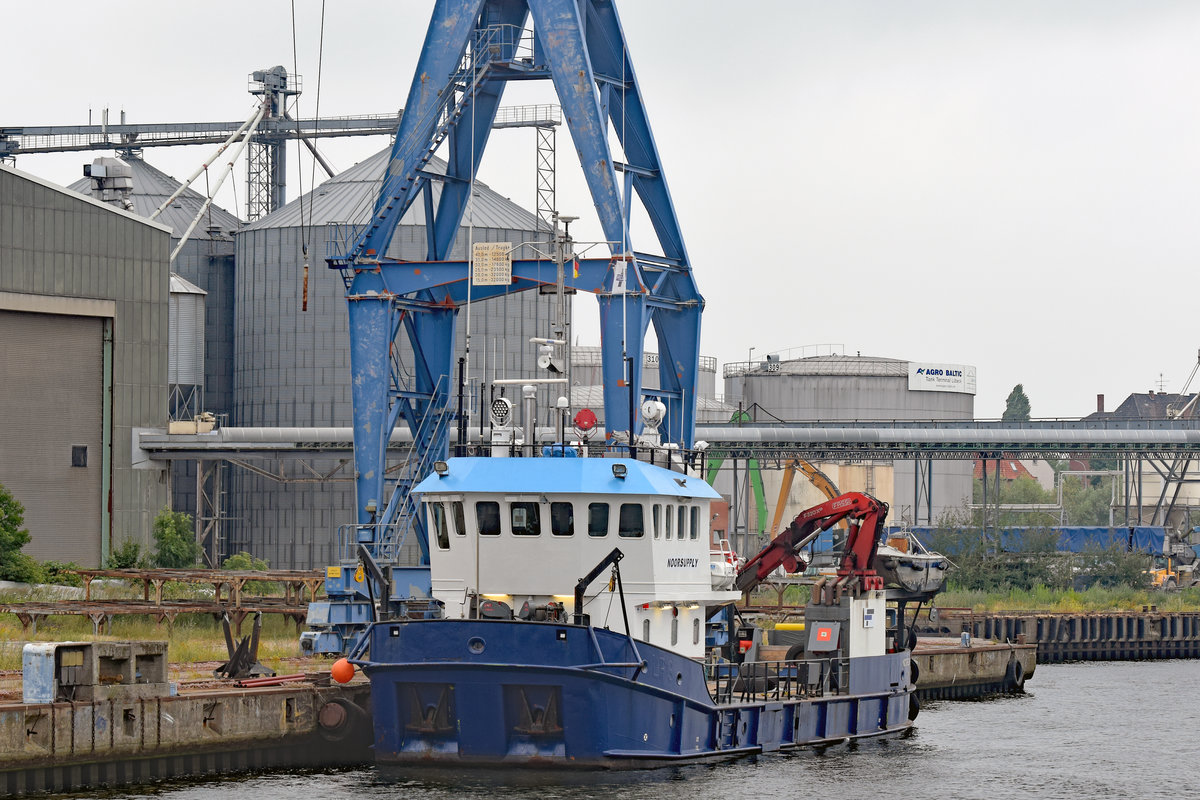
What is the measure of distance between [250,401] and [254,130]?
54.0 ft

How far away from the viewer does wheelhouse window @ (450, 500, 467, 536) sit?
104 ft

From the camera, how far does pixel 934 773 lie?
34.6 m

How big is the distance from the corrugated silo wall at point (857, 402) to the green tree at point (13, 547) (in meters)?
54.2

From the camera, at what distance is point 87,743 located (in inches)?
1156

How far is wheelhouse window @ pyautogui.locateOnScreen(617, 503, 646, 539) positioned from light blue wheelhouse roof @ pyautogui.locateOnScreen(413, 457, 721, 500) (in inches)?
15.5

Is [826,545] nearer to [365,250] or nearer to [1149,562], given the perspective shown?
[1149,562]

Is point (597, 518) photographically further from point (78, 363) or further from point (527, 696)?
point (78, 363)

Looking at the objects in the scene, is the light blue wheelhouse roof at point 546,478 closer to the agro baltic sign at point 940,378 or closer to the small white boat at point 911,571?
the small white boat at point 911,571

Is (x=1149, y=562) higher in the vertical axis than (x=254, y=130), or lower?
lower

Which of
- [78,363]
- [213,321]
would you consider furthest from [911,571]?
[213,321]

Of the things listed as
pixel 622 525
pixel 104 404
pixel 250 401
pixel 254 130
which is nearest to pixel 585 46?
pixel 622 525

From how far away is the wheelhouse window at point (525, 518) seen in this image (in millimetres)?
31234

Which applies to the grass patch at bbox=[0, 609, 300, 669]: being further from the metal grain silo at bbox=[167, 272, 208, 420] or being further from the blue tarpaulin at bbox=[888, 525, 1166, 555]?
the blue tarpaulin at bbox=[888, 525, 1166, 555]

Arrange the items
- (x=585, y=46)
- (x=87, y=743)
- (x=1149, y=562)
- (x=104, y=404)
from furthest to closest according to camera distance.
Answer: (x=1149, y=562) < (x=104, y=404) < (x=585, y=46) < (x=87, y=743)
